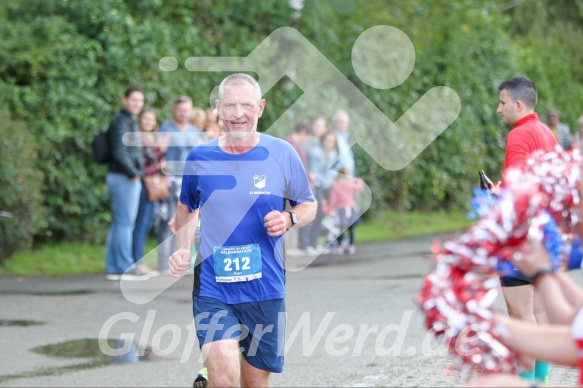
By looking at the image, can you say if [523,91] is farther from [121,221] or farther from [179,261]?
[121,221]

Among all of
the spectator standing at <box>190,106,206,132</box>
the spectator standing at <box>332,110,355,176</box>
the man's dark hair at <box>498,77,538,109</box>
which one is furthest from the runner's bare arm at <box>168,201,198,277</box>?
the spectator standing at <box>332,110,355,176</box>

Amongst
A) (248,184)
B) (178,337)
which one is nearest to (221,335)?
(248,184)

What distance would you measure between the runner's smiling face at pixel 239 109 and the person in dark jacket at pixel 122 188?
7141 millimetres

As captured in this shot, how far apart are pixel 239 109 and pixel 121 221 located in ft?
24.2

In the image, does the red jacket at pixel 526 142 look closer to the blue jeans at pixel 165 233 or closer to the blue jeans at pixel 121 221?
the blue jeans at pixel 121 221

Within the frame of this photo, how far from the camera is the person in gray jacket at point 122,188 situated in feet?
42.7

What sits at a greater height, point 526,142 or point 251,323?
point 526,142

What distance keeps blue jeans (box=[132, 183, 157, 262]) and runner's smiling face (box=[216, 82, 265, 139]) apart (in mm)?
7751

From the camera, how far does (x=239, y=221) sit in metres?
5.96

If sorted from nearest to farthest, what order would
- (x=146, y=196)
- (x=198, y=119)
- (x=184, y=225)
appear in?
1. (x=184, y=225)
2. (x=146, y=196)
3. (x=198, y=119)

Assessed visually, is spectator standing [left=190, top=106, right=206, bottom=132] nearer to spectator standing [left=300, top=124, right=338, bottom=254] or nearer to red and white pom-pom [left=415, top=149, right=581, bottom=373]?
spectator standing [left=300, top=124, right=338, bottom=254]

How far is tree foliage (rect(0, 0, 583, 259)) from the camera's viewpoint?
1466 cm

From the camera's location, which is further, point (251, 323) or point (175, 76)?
point (175, 76)

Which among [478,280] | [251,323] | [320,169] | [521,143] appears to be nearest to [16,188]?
[320,169]
